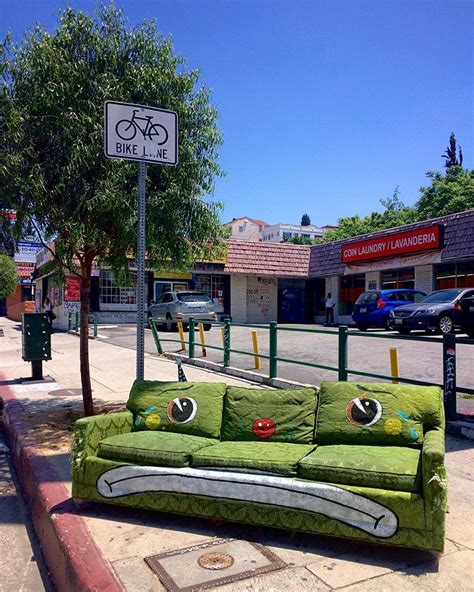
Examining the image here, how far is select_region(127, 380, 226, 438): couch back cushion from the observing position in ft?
14.1

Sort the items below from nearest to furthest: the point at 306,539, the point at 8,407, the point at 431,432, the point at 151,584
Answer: the point at 151,584 < the point at 306,539 < the point at 431,432 < the point at 8,407

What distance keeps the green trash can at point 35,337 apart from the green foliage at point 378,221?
1520 inches

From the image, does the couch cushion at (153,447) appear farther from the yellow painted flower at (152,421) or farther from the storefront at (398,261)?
the storefront at (398,261)

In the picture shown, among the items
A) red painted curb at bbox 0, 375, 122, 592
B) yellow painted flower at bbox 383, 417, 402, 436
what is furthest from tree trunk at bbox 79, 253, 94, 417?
yellow painted flower at bbox 383, 417, 402, 436

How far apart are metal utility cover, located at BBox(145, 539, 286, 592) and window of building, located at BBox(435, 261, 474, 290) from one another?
18.9 metres

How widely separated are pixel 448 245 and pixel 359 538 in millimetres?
18945

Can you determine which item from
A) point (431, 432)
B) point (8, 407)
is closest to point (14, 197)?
point (8, 407)

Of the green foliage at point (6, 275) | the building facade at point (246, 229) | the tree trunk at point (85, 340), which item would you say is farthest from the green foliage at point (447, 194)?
the building facade at point (246, 229)

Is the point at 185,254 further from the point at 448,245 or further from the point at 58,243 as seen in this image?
the point at 448,245

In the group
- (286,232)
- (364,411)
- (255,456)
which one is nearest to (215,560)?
(255,456)

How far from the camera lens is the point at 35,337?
10094 mm

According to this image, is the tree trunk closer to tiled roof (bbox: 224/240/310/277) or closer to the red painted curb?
the red painted curb

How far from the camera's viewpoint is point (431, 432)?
12.1 ft

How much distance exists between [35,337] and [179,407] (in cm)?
658
